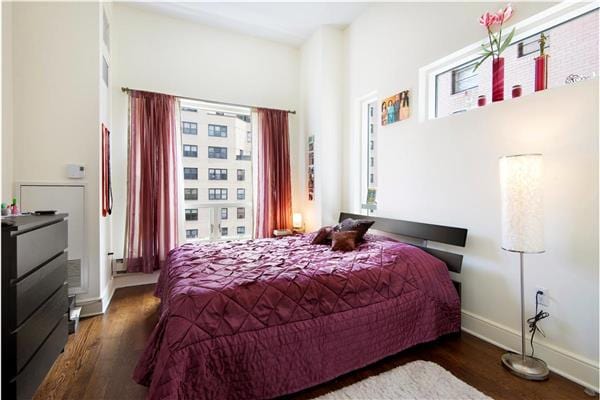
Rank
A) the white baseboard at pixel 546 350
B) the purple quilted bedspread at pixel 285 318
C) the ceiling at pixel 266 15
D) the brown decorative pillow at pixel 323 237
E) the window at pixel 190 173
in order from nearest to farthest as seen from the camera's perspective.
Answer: the purple quilted bedspread at pixel 285 318
the white baseboard at pixel 546 350
the brown decorative pillow at pixel 323 237
the ceiling at pixel 266 15
the window at pixel 190 173

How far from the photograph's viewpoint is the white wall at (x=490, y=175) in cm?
196

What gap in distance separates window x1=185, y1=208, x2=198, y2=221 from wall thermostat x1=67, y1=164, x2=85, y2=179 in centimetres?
141

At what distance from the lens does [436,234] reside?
2789 millimetres

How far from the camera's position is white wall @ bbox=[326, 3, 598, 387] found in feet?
6.42

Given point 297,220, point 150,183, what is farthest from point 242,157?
point 150,183

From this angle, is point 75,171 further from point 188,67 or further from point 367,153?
point 367,153

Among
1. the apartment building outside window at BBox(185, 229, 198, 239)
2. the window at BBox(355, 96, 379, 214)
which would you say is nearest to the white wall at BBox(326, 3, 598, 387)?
the window at BBox(355, 96, 379, 214)

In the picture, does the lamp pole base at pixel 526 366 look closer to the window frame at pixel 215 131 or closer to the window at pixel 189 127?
the window frame at pixel 215 131

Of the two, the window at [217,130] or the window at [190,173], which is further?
the window at [217,130]

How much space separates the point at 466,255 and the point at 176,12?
424 cm

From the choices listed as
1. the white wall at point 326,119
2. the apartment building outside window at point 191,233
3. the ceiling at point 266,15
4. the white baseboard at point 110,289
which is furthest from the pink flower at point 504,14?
the white baseboard at point 110,289

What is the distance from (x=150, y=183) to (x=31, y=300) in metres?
2.12

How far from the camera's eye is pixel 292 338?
183 centimetres

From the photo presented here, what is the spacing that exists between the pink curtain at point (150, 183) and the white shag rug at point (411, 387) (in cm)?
273
